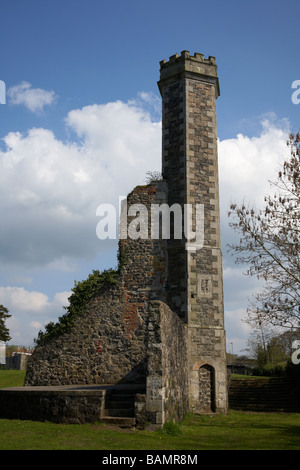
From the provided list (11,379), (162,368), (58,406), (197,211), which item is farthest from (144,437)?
(11,379)

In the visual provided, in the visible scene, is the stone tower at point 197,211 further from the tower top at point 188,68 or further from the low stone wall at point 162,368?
the low stone wall at point 162,368

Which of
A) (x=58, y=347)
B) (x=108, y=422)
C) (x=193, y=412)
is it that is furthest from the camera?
(x=58, y=347)

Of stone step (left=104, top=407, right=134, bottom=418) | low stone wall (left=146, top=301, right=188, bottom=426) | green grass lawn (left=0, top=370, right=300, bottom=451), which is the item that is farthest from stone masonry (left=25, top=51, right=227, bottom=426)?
stone step (left=104, top=407, right=134, bottom=418)

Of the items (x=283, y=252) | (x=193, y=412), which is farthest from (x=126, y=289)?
(x=283, y=252)

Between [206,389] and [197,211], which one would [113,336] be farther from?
[197,211]

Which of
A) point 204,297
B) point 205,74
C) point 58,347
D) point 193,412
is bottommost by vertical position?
point 193,412

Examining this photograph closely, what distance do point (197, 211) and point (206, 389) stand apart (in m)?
6.46

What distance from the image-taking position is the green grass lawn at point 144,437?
696 cm

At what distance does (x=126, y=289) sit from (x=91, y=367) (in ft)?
9.83

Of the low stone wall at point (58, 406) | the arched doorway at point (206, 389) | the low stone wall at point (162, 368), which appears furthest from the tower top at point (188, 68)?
the low stone wall at point (58, 406)

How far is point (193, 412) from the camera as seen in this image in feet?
44.5

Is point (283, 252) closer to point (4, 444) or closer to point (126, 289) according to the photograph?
point (126, 289)

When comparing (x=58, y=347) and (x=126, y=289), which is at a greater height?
(x=126, y=289)
